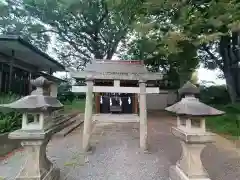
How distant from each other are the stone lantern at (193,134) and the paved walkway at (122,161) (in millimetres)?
877

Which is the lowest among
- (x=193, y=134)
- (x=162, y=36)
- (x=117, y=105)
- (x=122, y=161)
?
(x=122, y=161)

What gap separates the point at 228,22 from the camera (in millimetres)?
7195

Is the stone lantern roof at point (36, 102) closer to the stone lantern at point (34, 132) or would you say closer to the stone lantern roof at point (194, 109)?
the stone lantern at point (34, 132)

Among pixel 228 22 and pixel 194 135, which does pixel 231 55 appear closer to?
pixel 228 22

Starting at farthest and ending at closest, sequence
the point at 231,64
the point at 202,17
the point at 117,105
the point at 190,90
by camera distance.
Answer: the point at 231,64 < the point at 117,105 < the point at 202,17 < the point at 190,90

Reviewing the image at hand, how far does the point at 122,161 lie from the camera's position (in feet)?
→ 16.6

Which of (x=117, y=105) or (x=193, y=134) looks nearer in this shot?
(x=193, y=134)

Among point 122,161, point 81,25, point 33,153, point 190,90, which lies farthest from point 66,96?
point 190,90

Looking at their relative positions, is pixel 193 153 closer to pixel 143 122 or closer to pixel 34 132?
pixel 143 122

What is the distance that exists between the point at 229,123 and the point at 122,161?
7.09m

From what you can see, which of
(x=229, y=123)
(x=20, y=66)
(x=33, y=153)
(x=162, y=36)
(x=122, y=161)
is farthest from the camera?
(x=20, y=66)

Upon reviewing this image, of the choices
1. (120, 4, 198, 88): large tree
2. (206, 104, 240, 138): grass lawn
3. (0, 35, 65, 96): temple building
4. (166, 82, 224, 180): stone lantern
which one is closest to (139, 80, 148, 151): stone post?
(166, 82, 224, 180): stone lantern

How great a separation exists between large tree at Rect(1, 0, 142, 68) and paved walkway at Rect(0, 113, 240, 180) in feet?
28.8

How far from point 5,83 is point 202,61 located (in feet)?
43.0
